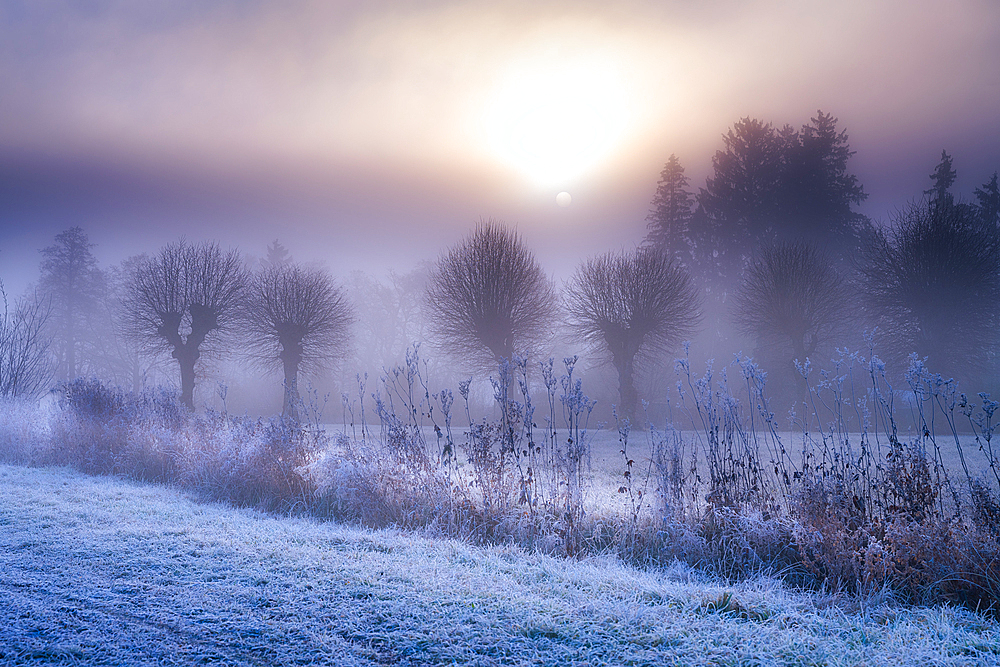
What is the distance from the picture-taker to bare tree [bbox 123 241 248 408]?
24.2 metres

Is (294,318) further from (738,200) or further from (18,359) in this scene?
(738,200)

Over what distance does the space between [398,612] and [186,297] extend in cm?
2480

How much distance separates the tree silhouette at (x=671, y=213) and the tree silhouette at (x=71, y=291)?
35644 mm

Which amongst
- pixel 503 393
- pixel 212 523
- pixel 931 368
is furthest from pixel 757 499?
pixel 931 368

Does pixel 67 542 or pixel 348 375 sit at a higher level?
pixel 348 375

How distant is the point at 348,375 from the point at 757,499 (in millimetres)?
32176

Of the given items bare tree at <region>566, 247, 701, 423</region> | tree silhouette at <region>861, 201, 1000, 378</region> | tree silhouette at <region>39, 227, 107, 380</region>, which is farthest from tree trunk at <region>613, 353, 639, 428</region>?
tree silhouette at <region>39, 227, 107, 380</region>

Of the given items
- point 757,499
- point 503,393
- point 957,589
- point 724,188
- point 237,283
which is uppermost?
point 724,188

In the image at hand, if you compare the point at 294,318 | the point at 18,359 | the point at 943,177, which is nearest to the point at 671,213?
the point at 943,177

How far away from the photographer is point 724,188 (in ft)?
112

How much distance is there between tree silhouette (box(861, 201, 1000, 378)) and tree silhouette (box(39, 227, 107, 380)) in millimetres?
42796

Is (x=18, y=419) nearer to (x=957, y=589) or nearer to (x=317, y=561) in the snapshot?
(x=317, y=561)

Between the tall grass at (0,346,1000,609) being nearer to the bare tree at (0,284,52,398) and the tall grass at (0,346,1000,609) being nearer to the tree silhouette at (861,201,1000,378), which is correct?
the bare tree at (0,284,52,398)

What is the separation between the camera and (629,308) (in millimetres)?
21938
